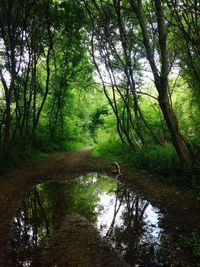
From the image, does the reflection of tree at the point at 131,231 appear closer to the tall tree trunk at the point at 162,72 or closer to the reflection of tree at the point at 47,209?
the reflection of tree at the point at 47,209

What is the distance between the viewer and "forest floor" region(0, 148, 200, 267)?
493 cm

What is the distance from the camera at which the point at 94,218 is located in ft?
22.6

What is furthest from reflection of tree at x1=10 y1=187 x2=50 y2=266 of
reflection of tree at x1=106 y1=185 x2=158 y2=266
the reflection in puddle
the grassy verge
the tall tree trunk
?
the tall tree trunk

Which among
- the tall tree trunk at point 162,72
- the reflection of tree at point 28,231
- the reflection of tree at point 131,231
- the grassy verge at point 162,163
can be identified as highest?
the tall tree trunk at point 162,72

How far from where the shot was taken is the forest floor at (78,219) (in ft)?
16.2

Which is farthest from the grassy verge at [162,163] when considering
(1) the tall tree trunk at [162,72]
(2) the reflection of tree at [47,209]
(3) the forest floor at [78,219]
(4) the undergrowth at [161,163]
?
(2) the reflection of tree at [47,209]

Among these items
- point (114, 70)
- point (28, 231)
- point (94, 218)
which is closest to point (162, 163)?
point (94, 218)

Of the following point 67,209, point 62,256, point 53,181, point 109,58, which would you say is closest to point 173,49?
point 109,58

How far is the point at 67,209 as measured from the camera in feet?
24.6

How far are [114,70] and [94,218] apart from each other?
1248 cm

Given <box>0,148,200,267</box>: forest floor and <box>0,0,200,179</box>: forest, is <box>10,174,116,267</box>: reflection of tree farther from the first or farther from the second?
<box>0,0,200,179</box>: forest

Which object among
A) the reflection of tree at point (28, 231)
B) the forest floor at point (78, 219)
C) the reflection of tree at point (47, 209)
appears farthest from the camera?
the reflection of tree at point (47, 209)

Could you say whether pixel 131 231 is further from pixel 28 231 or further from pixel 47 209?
pixel 47 209

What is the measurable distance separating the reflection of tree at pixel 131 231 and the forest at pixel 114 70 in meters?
2.61
